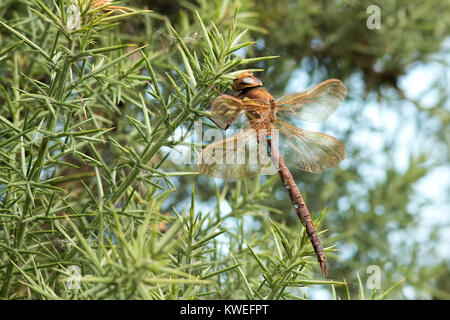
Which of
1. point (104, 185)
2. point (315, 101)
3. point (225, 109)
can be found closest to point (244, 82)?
point (225, 109)

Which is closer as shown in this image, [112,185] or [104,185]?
[112,185]

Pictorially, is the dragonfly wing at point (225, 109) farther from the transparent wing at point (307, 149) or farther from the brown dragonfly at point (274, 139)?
the transparent wing at point (307, 149)

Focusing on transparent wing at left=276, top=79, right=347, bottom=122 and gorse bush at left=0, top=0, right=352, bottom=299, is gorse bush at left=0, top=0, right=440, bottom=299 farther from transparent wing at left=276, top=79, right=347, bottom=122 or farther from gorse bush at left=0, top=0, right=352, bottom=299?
transparent wing at left=276, top=79, right=347, bottom=122

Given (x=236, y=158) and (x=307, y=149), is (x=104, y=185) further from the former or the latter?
(x=307, y=149)

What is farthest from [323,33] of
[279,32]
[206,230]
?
[206,230]

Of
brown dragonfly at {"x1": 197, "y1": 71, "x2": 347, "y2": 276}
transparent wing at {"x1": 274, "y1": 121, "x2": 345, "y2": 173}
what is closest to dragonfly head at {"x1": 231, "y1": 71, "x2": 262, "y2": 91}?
brown dragonfly at {"x1": 197, "y1": 71, "x2": 347, "y2": 276}

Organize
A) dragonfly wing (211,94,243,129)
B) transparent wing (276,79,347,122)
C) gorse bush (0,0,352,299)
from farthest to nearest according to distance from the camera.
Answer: transparent wing (276,79,347,122)
dragonfly wing (211,94,243,129)
gorse bush (0,0,352,299)

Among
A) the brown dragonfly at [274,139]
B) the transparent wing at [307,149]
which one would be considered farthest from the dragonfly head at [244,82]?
the transparent wing at [307,149]
